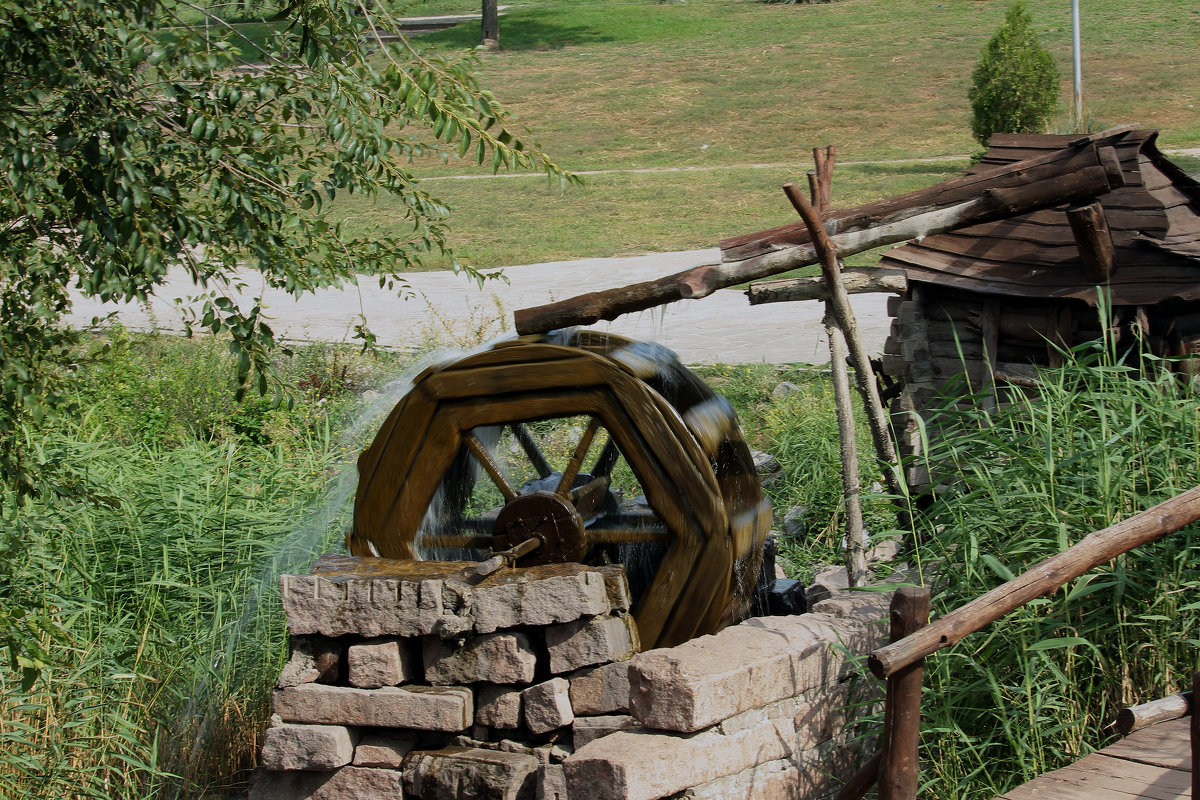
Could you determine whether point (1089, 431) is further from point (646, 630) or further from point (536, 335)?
point (536, 335)

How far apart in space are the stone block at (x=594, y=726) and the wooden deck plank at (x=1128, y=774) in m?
1.45

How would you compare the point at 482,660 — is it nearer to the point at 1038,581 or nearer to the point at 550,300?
the point at 1038,581

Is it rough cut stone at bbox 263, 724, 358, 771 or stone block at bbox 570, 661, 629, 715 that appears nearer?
stone block at bbox 570, 661, 629, 715

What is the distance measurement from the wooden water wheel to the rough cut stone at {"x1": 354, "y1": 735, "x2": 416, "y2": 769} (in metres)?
0.87

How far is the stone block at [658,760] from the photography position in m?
3.58

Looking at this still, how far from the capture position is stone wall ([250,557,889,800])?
3834 millimetres

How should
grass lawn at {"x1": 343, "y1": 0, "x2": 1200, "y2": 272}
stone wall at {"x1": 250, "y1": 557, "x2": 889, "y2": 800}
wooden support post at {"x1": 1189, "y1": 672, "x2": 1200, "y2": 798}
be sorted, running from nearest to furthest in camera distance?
wooden support post at {"x1": 1189, "y1": 672, "x2": 1200, "y2": 798} → stone wall at {"x1": 250, "y1": 557, "x2": 889, "y2": 800} → grass lawn at {"x1": 343, "y1": 0, "x2": 1200, "y2": 272}

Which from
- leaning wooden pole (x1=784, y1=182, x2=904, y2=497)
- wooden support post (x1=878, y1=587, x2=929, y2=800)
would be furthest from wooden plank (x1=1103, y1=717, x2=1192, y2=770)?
leaning wooden pole (x1=784, y1=182, x2=904, y2=497)

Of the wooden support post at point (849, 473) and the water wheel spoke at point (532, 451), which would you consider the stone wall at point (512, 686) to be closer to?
the wooden support post at point (849, 473)

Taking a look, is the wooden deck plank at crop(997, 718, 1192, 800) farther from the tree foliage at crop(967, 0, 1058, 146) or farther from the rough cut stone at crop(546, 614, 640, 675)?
the tree foliage at crop(967, 0, 1058, 146)

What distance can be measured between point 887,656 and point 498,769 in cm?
185

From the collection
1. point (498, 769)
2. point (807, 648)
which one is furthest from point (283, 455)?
point (807, 648)

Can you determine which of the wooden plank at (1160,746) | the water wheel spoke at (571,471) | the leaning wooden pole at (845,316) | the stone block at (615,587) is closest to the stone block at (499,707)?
the stone block at (615,587)

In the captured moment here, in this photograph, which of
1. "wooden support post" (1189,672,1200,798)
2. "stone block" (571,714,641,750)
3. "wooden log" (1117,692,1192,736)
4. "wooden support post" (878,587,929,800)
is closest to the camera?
"wooden support post" (1189,672,1200,798)
